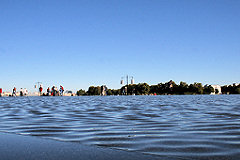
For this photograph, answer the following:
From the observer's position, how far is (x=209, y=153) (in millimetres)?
3369

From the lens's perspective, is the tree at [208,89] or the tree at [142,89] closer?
the tree at [142,89]

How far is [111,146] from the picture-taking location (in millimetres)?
3893

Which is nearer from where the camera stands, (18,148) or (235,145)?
(18,148)

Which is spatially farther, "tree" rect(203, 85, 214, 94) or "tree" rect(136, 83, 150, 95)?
"tree" rect(203, 85, 214, 94)

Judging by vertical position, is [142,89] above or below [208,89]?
below

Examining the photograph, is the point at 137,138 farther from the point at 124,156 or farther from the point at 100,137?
the point at 124,156

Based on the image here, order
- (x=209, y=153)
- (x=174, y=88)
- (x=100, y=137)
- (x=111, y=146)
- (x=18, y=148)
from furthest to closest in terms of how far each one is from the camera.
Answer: (x=174, y=88) → (x=100, y=137) → (x=111, y=146) → (x=18, y=148) → (x=209, y=153)

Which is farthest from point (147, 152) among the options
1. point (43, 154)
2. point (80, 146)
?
point (43, 154)

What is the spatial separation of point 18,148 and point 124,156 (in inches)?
59.2

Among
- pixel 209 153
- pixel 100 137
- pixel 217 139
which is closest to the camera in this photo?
pixel 209 153

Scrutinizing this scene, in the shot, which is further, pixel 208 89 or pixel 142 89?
pixel 208 89

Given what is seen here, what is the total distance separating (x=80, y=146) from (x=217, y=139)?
2.25 meters

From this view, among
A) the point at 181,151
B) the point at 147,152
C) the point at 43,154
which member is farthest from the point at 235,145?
the point at 43,154

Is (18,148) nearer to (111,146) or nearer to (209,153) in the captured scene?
(111,146)
